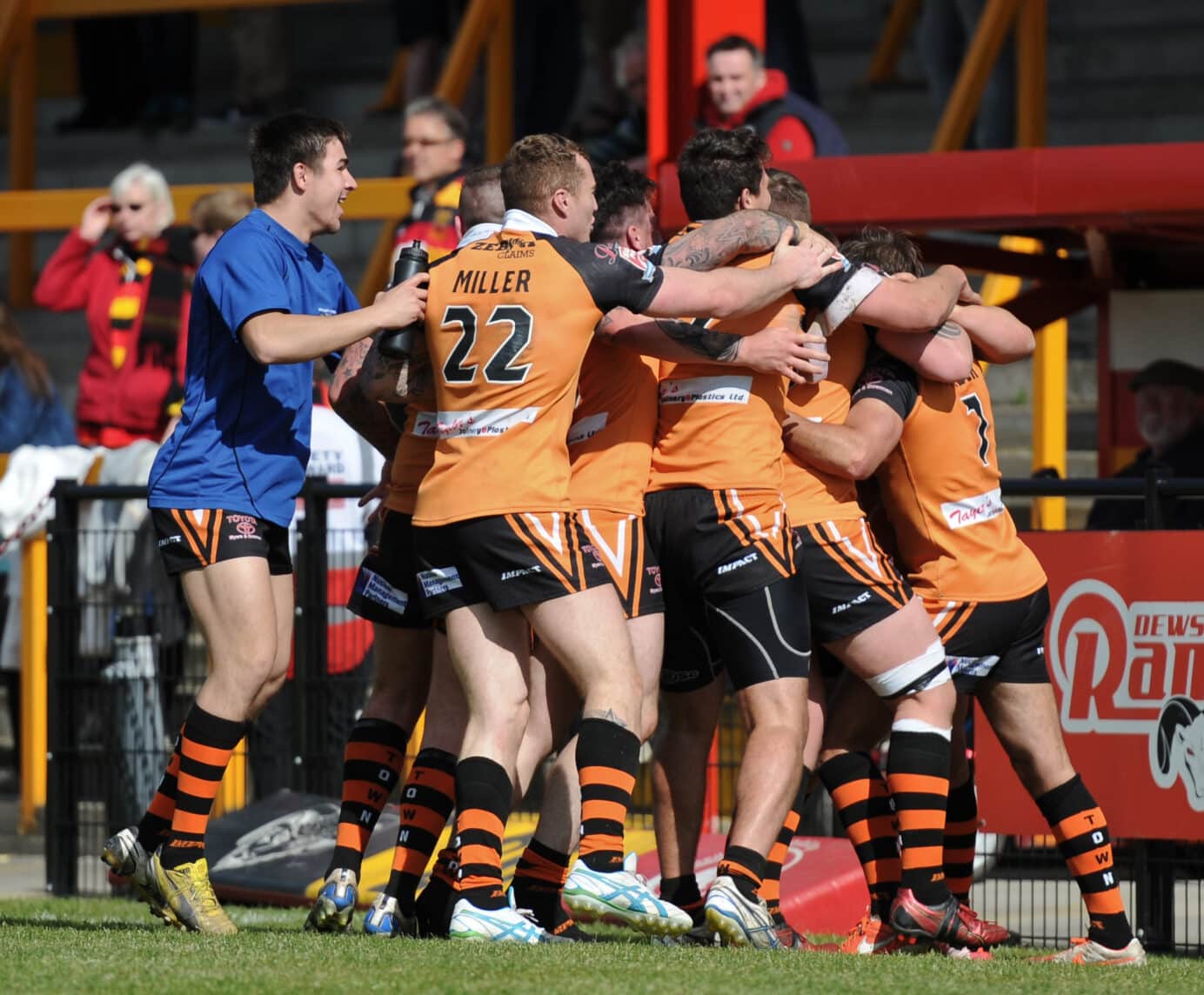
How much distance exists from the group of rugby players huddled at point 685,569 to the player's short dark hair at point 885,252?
0.01 meters

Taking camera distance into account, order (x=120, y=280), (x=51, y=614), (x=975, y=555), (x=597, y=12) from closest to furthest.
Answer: (x=975, y=555), (x=51, y=614), (x=120, y=280), (x=597, y=12)

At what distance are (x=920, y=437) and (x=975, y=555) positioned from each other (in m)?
0.40

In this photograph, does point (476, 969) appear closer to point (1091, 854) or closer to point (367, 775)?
point (367, 775)

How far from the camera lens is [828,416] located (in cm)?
672

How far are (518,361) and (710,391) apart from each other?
689mm

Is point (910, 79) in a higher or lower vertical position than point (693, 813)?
higher

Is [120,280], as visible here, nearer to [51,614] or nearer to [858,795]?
[51,614]

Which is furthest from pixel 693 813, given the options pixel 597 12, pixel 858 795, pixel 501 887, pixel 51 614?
pixel 597 12

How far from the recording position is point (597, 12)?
590 inches

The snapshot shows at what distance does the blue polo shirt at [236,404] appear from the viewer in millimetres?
6473

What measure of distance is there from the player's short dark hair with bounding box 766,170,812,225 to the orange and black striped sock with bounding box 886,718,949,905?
1.63m

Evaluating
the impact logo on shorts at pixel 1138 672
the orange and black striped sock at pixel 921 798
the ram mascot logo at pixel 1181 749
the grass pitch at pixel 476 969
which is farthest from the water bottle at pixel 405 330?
the ram mascot logo at pixel 1181 749

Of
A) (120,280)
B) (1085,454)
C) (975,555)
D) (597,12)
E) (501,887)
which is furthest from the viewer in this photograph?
(597,12)

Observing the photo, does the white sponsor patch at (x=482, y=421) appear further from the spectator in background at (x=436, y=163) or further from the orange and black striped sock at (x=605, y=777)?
the spectator in background at (x=436, y=163)
